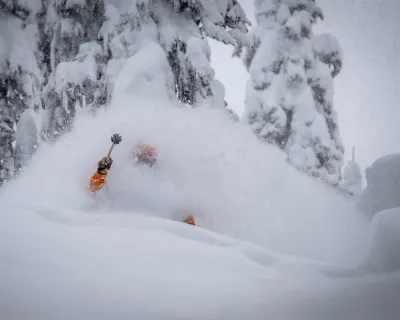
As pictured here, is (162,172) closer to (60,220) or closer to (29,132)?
(60,220)

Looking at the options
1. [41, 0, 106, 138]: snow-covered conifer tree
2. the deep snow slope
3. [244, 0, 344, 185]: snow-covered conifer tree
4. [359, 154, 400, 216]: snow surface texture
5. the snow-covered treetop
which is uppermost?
[244, 0, 344, 185]: snow-covered conifer tree

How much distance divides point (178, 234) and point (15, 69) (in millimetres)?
8078

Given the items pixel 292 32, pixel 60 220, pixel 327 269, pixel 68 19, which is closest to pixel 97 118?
pixel 68 19

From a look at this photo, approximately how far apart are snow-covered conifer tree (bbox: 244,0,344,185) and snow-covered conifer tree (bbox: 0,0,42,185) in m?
7.35

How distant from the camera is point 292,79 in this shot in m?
13.5

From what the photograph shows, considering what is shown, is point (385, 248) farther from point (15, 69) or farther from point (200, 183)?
point (15, 69)

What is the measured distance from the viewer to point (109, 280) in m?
2.55

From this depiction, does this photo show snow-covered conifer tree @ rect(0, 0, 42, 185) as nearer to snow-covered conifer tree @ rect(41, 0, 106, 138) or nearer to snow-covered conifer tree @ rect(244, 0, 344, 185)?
snow-covered conifer tree @ rect(41, 0, 106, 138)

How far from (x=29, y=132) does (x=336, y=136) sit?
10271mm

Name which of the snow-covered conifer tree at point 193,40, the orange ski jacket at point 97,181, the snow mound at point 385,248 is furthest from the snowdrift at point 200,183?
the snow mound at point 385,248

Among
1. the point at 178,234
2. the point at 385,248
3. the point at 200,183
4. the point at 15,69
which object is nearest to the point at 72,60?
the point at 15,69

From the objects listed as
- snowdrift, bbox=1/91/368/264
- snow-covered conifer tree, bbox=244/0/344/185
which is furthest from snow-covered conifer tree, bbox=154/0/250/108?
snow-covered conifer tree, bbox=244/0/344/185

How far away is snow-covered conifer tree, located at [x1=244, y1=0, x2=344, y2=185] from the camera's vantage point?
43.4ft

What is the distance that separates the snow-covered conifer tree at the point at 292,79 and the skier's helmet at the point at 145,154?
25.1ft
